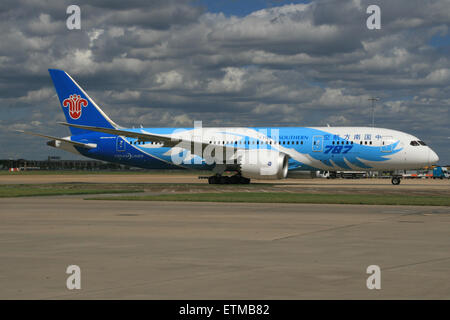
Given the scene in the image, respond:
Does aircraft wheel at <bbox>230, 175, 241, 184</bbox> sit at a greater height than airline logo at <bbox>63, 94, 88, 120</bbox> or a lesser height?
lesser

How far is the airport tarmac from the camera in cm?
821

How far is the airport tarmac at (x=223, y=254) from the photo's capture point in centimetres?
821

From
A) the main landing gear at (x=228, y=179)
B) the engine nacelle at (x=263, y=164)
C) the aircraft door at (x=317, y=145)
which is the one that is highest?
the aircraft door at (x=317, y=145)

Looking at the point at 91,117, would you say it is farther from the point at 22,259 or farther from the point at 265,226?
the point at 22,259

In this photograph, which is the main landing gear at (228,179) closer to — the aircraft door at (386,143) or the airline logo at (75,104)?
the aircraft door at (386,143)

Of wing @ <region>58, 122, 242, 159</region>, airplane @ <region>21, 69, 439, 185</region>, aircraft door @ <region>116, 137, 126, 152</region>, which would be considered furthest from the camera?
aircraft door @ <region>116, 137, 126, 152</region>

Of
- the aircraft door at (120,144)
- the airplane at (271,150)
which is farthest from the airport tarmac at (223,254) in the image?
the aircraft door at (120,144)

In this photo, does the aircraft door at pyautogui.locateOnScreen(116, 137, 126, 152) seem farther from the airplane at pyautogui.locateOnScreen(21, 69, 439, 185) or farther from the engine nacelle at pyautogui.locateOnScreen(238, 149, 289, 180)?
the engine nacelle at pyautogui.locateOnScreen(238, 149, 289, 180)

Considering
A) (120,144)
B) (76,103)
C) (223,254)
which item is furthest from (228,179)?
(223,254)

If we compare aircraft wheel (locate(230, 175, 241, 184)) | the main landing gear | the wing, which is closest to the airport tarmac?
the wing

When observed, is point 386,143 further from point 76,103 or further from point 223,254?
point 223,254

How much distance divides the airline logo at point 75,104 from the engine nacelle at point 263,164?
15.8 m
